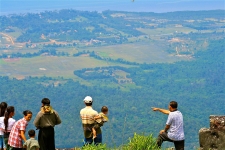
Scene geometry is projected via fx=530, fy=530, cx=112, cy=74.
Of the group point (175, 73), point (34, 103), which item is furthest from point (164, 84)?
point (34, 103)

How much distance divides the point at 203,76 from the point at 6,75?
231ft

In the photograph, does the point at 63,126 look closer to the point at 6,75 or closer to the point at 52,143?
the point at 6,75

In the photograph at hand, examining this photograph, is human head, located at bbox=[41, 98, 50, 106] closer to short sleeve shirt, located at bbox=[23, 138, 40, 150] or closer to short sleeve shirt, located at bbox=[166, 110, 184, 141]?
short sleeve shirt, located at bbox=[23, 138, 40, 150]

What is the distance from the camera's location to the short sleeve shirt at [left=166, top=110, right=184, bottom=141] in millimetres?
10367

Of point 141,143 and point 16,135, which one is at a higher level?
point 16,135

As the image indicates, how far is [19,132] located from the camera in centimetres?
1066

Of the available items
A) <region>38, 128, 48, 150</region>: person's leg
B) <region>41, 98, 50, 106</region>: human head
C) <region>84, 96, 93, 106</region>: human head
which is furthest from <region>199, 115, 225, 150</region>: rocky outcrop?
<region>38, 128, 48, 150</region>: person's leg

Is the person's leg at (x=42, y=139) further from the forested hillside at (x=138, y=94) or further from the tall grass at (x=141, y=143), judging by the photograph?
the forested hillside at (x=138, y=94)

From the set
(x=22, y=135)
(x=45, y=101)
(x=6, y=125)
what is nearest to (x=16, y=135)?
(x=22, y=135)

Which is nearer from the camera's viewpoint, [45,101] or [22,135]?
[45,101]

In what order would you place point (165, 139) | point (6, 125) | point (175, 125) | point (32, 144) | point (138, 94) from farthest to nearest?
point (138, 94) < point (6, 125) < point (165, 139) < point (175, 125) < point (32, 144)

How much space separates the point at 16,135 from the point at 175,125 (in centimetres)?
320

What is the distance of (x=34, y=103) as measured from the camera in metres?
136

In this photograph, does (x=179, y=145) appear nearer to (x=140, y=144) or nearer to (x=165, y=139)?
(x=165, y=139)
